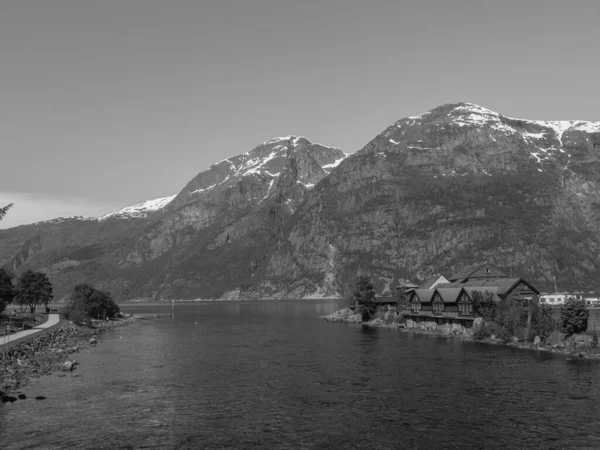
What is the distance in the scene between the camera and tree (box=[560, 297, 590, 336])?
89.2m

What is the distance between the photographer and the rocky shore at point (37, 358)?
63.2 meters

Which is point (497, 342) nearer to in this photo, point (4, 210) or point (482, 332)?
point (482, 332)

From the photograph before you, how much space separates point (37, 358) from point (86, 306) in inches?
3658

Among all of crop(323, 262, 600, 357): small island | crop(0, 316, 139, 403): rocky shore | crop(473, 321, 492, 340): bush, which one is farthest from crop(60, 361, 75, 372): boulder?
crop(473, 321, 492, 340): bush

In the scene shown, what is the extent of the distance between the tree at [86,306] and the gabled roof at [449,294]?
359 ft

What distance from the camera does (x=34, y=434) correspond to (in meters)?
43.9

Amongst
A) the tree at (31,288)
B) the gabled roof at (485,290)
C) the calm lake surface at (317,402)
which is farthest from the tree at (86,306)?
the gabled roof at (485,290)

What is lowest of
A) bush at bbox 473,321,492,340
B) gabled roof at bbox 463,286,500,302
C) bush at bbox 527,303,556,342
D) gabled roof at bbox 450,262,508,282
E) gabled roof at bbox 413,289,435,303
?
bush at bbox 473,321,492,340

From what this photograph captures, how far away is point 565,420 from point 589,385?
1673 cm

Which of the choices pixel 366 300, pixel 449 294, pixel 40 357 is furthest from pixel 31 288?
pixel 449 294

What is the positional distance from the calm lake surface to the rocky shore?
2044mm

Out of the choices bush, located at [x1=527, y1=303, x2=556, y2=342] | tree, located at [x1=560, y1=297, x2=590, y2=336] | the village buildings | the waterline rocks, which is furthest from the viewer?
the village buildings

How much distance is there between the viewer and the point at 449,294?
420ft

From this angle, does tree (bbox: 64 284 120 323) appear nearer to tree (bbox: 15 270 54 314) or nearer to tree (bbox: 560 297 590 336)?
tree (bbox: 15 270 54 314)
